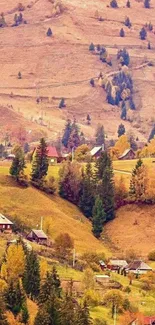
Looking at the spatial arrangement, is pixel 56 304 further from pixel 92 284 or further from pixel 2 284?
pixel 92 284

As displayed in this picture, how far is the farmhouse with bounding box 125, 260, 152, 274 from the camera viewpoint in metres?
127

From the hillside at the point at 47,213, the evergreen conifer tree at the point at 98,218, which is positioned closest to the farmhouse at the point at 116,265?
the hillside at the point at 47,213

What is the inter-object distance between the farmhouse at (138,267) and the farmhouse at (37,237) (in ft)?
32.5

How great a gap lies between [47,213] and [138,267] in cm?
2249

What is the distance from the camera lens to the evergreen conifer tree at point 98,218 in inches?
5901

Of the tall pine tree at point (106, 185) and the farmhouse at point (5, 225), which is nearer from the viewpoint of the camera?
the farmhouse at point (5, 225)

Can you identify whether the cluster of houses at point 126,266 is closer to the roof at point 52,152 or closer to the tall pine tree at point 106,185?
the tall pine tree at point 106,185

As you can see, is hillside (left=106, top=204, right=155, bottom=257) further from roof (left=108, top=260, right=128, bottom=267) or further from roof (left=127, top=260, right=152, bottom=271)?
roof (left=127, top=260, right=152, bottom=271)

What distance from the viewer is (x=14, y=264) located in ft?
350

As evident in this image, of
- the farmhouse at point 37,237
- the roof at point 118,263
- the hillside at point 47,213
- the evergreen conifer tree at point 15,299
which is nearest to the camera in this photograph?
the evergreen conifer tree at point 15,299

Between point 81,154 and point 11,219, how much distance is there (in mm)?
55574

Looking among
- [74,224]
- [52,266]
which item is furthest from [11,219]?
[52,266]

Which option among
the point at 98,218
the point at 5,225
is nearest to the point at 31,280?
the point at 5,225

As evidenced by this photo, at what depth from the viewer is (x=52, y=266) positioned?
386 feet
